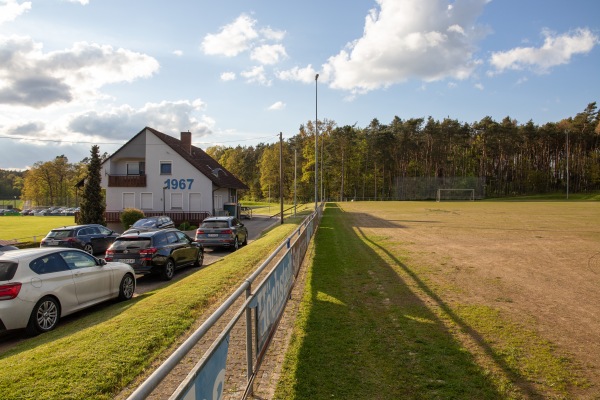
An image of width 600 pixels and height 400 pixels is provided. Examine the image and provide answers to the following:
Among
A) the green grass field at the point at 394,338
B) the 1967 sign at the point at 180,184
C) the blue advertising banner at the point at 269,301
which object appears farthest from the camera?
the 1967 sign at the point at 180,184

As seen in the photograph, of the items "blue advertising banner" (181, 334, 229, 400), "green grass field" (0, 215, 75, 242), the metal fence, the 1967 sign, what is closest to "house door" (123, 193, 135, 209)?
the 1967 sign

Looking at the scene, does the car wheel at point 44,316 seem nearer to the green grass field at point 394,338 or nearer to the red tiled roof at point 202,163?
the green grass field at point 394,338

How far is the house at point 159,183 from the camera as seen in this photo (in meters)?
37.7

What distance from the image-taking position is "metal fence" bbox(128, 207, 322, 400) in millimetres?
2383

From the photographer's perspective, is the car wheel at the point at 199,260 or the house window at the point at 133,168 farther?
the house window at the point at 133,168

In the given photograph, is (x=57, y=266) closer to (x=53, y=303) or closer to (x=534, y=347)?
(x=53, y=303)

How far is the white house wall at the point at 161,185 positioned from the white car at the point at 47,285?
2875 cm

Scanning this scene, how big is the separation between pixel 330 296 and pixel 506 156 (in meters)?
95.9

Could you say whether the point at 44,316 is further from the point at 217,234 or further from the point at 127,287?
the point at 217,234

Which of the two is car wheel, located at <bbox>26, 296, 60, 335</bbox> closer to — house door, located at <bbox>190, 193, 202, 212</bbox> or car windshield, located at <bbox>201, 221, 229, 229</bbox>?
car windshield, located at <bbox>201, 221, 229, 229</bbox>

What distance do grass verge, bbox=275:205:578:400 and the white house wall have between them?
3051cm

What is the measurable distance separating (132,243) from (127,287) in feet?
8.21

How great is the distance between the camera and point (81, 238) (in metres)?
18.6

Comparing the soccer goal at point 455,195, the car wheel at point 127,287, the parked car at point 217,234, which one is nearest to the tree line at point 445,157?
the soccer goal at point 455,195
